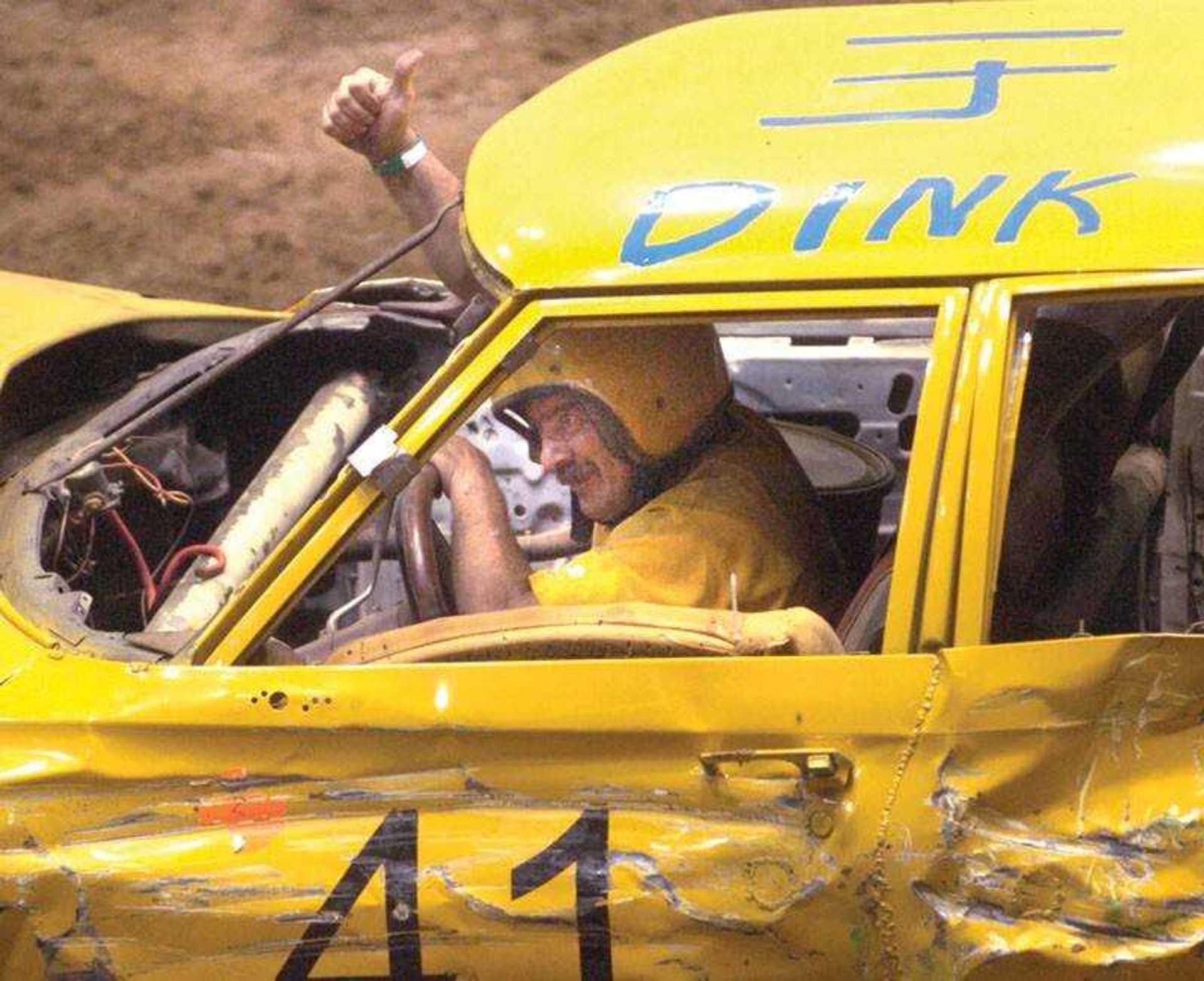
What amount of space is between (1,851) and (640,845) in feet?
2.82

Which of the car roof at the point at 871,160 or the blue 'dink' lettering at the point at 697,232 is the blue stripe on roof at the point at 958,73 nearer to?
the car roof at the point at 871,160

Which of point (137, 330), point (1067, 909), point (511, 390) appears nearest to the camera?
point (1067, 909)

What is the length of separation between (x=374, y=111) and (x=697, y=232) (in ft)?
3.70

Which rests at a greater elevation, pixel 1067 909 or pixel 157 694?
pixel 157 694

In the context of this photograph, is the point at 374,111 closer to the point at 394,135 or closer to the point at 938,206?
the point at 394,135

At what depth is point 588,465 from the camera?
10.6ft

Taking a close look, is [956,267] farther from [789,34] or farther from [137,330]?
[137,330]

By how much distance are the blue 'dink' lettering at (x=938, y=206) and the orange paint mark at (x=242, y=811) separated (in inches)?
43.2

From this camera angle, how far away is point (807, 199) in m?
2.94

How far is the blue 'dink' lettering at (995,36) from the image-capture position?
3.25 m

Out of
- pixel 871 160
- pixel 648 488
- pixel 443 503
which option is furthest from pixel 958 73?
pixel 443 503

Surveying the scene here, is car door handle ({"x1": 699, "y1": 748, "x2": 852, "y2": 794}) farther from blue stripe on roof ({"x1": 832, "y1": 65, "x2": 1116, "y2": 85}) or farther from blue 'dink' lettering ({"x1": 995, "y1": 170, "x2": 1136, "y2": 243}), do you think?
blue stripe on roof ({"x1": 832, "y1": 65, "x2": 1116, "y2": 85})

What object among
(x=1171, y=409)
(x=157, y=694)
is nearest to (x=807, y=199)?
(x=1171, y=409)

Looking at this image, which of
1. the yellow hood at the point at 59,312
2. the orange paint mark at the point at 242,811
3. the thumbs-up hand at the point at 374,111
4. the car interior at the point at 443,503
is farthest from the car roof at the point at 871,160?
the yellow hood at the point at 59,312
